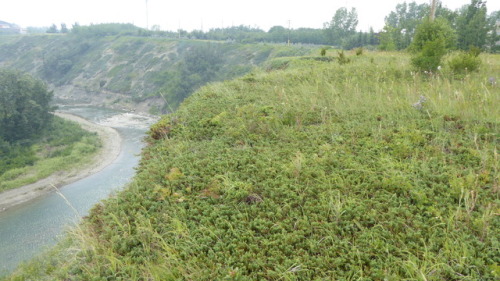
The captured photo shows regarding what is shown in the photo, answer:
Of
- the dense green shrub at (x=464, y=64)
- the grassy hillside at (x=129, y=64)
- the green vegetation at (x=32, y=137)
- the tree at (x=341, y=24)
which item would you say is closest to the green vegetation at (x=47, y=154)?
the green vegetation at (x=32, y=137)

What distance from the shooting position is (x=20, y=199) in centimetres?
2328

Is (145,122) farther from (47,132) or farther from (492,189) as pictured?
(492,189)

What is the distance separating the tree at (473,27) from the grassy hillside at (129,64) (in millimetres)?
24495

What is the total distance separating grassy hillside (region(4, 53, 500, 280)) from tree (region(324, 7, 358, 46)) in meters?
67.2

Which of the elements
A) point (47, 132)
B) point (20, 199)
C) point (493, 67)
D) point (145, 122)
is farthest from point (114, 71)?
point (493, 67)

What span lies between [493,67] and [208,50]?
6122cm

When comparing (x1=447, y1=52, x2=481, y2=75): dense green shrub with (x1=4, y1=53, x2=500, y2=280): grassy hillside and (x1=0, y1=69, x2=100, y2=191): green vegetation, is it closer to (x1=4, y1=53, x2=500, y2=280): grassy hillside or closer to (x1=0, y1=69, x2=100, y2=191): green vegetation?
(x1=4, y1=53, x2=500, y2=280): grassy hillside

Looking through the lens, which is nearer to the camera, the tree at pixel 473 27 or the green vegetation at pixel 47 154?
the tree at pixel 473 27

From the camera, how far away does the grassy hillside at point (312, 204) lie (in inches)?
121

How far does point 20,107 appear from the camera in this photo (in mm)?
35469

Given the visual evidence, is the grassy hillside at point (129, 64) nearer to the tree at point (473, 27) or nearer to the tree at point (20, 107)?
the tree at point (20, 107)

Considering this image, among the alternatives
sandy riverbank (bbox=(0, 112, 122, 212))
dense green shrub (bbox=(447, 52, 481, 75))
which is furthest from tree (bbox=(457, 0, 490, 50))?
sandy riverbank (bbox=(0, 112, 122, 212))

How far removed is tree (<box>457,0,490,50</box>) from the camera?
25000mm

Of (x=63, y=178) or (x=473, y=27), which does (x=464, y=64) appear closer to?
(x=473, y=27)
